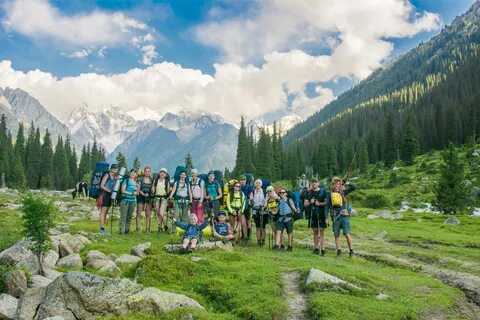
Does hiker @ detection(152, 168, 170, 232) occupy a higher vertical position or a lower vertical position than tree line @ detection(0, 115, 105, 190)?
lower

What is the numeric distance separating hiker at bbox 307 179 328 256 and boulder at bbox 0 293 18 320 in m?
11.6

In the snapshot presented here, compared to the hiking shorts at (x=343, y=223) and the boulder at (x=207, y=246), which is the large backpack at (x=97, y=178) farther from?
the hiking shorts at (x=343, y=223)

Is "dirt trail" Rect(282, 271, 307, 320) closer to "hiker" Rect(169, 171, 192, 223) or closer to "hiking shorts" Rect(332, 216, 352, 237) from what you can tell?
"hiking shorts" Rect(332, 216, 352, 237)

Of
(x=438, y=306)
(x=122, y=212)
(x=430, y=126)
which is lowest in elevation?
(x=438, y=306)

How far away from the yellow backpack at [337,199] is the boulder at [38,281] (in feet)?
34.9

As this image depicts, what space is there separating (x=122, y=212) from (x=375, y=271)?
11875mm

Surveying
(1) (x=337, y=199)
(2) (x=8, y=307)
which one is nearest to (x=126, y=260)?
(2) (x=8, y=307)

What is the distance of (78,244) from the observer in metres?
15.9

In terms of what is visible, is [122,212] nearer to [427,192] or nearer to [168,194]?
[168,194]

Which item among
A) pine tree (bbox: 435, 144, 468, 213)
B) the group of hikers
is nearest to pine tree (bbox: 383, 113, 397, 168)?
pine tree (bbox: 435, 144, 468, 213)

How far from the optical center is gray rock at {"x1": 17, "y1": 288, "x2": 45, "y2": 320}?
29.8 feet

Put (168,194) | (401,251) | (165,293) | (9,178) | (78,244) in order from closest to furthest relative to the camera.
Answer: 1. (165,293)
2. (78,244)
3. (401,251)
4. (168,194)
5. (9,178)

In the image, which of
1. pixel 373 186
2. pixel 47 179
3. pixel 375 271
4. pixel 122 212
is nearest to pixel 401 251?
pixel 375 271

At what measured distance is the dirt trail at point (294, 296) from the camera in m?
9.58
